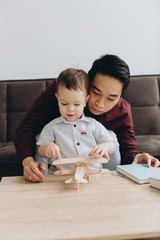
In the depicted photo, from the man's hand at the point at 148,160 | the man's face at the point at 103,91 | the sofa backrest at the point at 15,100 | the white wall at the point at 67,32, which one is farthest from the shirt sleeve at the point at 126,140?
the white wall at the point at 67,32

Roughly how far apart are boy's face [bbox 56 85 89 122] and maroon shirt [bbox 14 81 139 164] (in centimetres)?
21

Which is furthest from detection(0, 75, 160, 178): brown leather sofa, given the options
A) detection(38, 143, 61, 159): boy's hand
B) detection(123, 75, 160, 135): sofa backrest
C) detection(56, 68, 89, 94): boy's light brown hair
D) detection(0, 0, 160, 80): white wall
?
detection(38, 143, 61, 159): boy's hand

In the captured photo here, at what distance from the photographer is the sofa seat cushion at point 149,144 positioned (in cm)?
183

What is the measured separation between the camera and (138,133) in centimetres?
225

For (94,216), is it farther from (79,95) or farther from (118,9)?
(118,9)

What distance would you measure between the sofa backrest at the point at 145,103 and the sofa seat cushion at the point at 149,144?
0.72ft

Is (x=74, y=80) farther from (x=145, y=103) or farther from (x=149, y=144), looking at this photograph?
(x=145, y=103)

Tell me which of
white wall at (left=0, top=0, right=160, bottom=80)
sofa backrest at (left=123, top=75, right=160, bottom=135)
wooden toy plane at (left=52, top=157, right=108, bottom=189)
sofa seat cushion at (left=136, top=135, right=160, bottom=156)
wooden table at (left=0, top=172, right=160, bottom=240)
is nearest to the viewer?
wooden table at (left=0, top=172, right=160, bottom=240)

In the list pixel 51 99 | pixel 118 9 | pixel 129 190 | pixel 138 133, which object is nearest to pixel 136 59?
pixel 118 9

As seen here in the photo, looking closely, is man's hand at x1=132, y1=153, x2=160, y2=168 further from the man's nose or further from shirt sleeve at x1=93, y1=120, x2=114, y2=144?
the man's nose

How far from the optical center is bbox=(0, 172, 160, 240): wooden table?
0.56 meters

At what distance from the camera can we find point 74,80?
984 millimetres

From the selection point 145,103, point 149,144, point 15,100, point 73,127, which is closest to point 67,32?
point 15,100

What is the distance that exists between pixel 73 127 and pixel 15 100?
140cm
